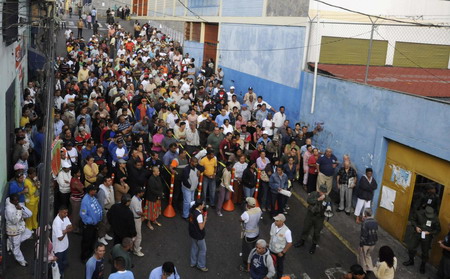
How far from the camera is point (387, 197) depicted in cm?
1159

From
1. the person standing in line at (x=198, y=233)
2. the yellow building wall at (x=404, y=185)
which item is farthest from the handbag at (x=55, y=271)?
the yellow building wall at (x=404, y=185)

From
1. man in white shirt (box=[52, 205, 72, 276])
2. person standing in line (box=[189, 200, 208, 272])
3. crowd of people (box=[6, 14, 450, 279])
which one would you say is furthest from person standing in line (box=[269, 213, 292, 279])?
man in white shirt (box=[52, 205, 72, 276])

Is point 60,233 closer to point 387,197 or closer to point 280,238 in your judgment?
point 280,238

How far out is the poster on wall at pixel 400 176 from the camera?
11.0m

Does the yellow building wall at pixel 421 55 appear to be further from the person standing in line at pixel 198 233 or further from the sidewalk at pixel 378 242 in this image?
the person standing in line at pixel 198 233

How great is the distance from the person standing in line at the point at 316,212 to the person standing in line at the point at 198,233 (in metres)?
2.49

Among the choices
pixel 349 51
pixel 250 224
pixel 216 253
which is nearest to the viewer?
pixel 250 224

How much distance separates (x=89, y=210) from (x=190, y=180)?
2.61m

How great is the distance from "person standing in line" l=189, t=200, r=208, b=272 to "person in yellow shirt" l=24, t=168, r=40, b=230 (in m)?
3.29

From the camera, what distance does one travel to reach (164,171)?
37.7 ft

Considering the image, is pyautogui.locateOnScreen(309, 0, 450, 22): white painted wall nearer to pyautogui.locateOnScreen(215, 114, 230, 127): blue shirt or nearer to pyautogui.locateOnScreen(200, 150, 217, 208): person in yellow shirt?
pyautogui.locateOnScreen(215, 114, 230, 127): blue shirt

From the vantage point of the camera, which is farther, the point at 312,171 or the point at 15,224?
the point at 312,171

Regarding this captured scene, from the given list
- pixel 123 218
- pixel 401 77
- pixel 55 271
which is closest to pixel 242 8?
pixel 401 77

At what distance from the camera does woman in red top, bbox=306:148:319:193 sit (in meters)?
12.7
